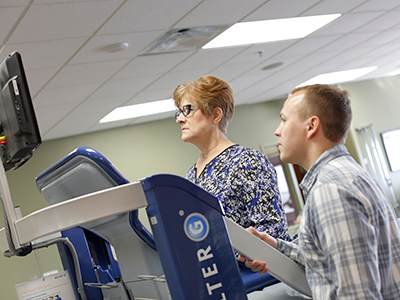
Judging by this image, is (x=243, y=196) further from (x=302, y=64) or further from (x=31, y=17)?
(x=302, y=64)

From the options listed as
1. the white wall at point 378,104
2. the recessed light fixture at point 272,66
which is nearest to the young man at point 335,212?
the recessed light fixture at point 272,66

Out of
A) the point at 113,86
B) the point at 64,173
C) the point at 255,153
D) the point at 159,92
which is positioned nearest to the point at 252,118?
the point at 159,92

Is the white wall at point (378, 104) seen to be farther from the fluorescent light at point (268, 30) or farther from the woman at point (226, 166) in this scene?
the woman at point (226, 166)

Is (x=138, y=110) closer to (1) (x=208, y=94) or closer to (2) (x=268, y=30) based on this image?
(2) (x=268, y=30)

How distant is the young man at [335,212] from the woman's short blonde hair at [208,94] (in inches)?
23.4

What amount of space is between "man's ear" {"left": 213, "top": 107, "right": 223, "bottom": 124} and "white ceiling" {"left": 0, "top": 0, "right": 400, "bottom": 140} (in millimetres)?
1692

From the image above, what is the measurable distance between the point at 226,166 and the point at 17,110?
77cm

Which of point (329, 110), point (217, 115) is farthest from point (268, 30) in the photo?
point (329, 110)

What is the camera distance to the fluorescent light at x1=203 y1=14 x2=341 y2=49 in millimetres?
4406

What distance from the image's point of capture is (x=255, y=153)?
1687mm

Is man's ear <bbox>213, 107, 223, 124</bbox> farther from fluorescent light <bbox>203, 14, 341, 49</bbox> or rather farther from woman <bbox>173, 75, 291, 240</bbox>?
fluorescent light <bbox>203, 14, 341, 49</bbox>

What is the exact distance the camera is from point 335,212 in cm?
103

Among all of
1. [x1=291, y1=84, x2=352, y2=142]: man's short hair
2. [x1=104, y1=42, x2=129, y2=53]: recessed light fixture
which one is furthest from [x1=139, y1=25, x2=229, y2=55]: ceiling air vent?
[x1=291, y1=84, x2=352, y2=142]: man's short hair

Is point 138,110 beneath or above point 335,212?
above
